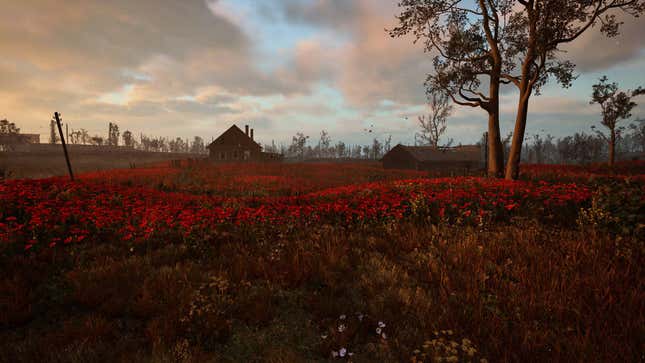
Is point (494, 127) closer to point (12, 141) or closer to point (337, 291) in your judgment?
point (337, 291)

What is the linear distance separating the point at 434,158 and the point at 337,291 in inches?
1842

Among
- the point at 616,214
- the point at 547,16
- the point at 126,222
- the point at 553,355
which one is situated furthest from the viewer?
the point at 547,16

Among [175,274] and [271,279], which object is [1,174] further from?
[271,279]

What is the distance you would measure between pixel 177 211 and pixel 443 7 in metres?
16.4

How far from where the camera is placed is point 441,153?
155 ft

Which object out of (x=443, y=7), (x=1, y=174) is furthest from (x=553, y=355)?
(x=1, y=174)

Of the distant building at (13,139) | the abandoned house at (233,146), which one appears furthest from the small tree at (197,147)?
the abandoned house at (233,146)

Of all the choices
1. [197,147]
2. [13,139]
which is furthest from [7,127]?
[197,147]

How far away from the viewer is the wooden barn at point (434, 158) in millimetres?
45500

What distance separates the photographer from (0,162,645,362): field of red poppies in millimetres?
2592

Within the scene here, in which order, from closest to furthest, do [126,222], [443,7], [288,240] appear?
[288,240] < [126,222] < [443,7]

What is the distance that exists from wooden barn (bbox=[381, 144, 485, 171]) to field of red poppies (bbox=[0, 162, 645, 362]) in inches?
1614

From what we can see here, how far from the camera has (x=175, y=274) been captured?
160 inches

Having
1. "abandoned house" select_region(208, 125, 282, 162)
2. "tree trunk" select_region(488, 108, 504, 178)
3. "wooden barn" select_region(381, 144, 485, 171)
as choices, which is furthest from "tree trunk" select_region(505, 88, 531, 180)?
"abandoned house" select_region(208, 125, 282, 162)
